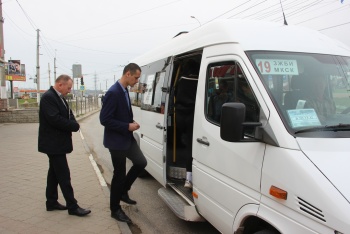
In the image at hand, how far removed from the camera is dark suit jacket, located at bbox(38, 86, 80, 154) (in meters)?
4.34

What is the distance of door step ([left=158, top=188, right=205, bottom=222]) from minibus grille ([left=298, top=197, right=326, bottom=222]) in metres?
1.85

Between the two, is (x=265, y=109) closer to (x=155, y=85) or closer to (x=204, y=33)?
(x=204, y=33)

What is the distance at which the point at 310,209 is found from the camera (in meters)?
2.18

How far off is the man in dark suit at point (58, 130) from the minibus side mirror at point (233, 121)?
261cm

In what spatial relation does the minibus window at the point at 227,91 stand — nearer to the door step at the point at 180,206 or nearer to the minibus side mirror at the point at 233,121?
the minibus side mirror at the point at 233,121

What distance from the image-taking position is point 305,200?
2219 millimetres

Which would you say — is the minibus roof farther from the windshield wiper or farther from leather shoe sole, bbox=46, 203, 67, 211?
leather shoe sole, bbox=46, 203, 67, 211

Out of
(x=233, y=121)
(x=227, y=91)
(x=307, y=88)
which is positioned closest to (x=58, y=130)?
(x=227, y=91)

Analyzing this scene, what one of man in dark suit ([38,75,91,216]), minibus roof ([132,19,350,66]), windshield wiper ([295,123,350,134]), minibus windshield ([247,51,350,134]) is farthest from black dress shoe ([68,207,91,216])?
windshield wiper ([295,123,350,134])

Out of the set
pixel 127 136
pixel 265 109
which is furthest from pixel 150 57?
pixel 265 109

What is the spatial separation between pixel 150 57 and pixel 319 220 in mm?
5133

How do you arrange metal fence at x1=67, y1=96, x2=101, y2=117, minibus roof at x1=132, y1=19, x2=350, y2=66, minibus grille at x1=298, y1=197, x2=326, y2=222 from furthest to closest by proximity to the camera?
metal fence at x1=67, y1=96, x2=101, y2=117 → minibus roof at x1=132, y1=19, x2=350, y2=66 → minibus grille at x1=298, y1=197, x2=326, y2=222

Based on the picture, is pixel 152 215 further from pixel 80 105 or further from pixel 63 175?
pixel 80 105

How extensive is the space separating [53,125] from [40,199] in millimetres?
1625
